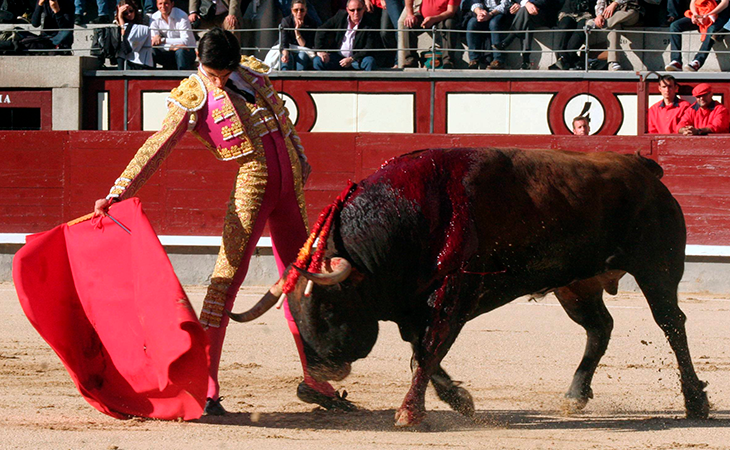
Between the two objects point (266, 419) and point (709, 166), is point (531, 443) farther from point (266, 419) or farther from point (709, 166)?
point (709, 166)

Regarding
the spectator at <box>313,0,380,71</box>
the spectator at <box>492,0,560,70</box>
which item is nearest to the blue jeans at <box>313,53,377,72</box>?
the spectator at <box>313,0,380,71</box>

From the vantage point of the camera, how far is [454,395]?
3258 millimetres

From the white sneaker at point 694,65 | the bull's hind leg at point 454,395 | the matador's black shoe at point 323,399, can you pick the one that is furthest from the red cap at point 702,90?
the matador's black shoe at point 323,399

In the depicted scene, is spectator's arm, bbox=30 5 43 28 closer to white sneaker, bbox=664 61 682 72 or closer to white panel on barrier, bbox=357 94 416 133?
white panel on barrier, bbox=357 94 416 133

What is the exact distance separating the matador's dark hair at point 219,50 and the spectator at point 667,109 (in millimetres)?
5034

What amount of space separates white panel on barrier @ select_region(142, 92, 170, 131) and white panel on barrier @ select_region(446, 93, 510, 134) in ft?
8.29

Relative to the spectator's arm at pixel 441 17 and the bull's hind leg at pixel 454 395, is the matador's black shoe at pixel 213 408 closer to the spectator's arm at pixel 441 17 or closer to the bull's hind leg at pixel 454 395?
the bull's hind leg at pixel 454 395

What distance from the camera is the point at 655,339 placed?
5.05 m

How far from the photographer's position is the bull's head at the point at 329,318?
2.99m

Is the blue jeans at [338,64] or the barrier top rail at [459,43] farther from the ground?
the barrier top rail at [459,43]

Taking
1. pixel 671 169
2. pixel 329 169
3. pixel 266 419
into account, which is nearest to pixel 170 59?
pixel 329 169

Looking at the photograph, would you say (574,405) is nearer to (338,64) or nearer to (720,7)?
(338,64)

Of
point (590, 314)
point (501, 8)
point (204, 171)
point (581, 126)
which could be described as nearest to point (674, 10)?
point (501, 8)

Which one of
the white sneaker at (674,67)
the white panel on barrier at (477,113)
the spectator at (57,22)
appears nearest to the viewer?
the white sneaker at (674,67)
